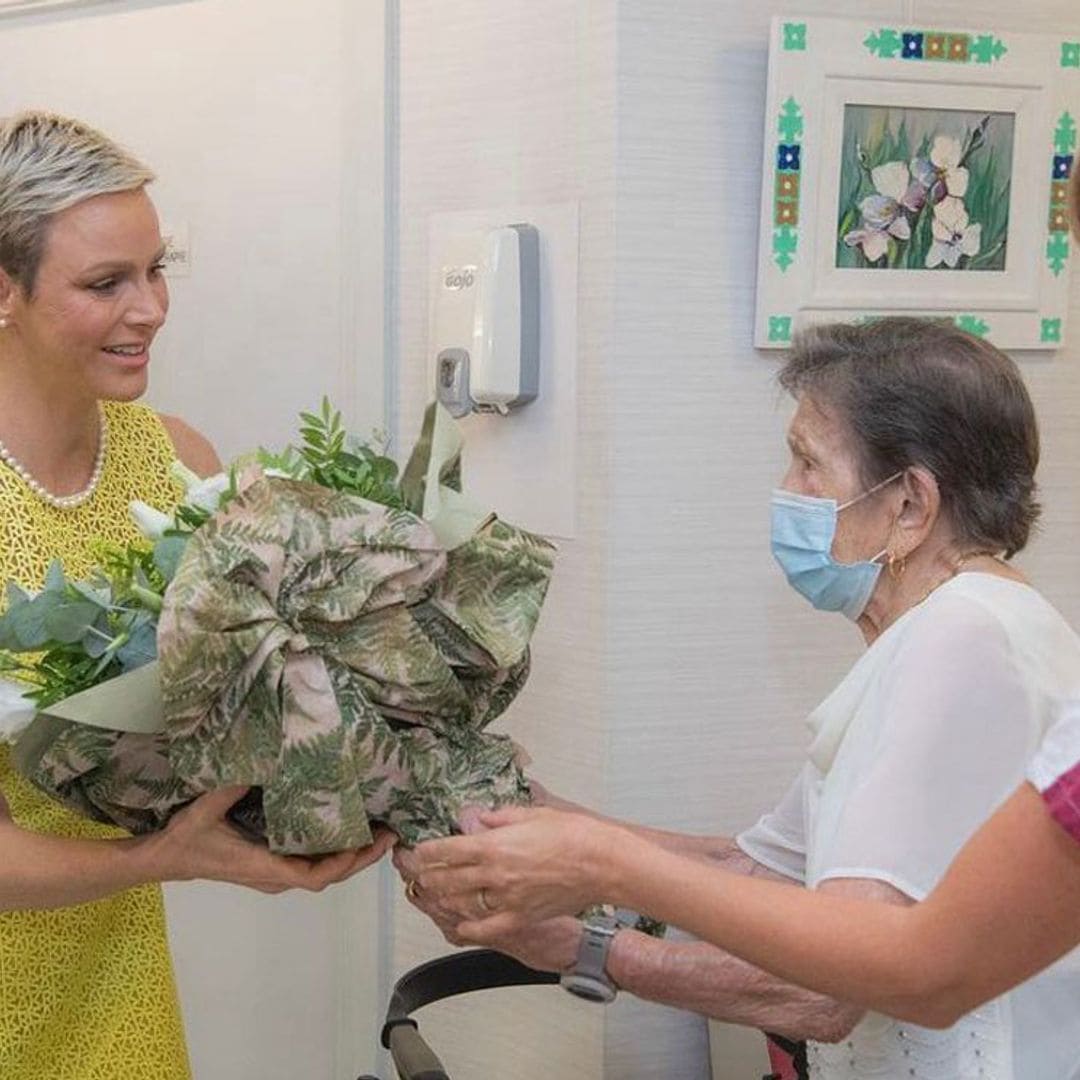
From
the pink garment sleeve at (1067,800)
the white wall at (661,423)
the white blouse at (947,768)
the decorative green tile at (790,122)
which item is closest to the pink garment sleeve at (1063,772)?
the pink garment sleeve at (1067,800)

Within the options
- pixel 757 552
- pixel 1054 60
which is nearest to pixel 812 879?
pixel 757 552

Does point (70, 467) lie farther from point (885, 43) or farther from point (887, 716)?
point (885, 43)

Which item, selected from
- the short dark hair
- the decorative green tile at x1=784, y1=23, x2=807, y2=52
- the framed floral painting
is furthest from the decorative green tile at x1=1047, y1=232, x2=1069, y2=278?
the short dark hair

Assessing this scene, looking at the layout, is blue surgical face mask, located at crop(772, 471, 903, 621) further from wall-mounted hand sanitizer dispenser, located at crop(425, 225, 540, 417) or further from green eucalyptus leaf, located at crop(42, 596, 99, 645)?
green eucalyptus leaf, located at crop(42, 596, 99, 645)

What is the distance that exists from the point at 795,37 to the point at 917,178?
0.86 ft

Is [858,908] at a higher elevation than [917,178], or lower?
lower

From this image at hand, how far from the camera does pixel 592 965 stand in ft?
5.47

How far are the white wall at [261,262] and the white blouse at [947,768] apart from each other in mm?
1181

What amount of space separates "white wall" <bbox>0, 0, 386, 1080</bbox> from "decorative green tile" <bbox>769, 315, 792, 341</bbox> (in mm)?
642

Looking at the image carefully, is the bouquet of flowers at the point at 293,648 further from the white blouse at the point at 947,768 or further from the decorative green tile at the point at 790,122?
the decorative green tile at the point at 790,122

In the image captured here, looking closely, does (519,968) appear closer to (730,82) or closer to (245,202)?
(730,82)

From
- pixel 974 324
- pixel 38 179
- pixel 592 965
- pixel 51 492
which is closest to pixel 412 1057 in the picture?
pixel 592 965

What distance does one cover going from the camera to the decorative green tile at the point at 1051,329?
93.1 inches

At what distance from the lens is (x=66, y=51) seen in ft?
9.80
